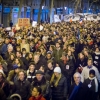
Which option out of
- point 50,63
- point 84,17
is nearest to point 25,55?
point 50,63

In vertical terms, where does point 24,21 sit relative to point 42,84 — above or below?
above

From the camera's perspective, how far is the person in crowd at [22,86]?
28.6 ft

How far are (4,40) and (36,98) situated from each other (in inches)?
392

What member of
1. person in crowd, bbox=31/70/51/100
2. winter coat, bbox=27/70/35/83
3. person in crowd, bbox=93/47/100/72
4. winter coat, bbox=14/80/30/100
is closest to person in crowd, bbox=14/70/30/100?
winter coat, bbox=14/80/30/100

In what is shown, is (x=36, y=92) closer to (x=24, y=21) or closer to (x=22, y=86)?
(x=22, y=86)

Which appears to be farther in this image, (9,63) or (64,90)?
(9,63)

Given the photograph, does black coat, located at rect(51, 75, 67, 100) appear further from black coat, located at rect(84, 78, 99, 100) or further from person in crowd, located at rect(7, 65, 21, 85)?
person in crowd, located at rect(7, 65, 21, 85)

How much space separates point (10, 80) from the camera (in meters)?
9.91

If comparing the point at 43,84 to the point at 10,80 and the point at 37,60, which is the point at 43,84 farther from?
the point at 37,60

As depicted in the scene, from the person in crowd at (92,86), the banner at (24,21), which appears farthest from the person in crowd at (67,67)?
the banner at (24,21)

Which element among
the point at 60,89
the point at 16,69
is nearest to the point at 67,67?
the point at 16,69

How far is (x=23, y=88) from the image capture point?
8891 mm

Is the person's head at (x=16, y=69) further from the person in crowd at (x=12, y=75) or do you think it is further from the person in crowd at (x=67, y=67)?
the person in crowd at (x=67, y=67)

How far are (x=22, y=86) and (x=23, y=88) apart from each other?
10cm
